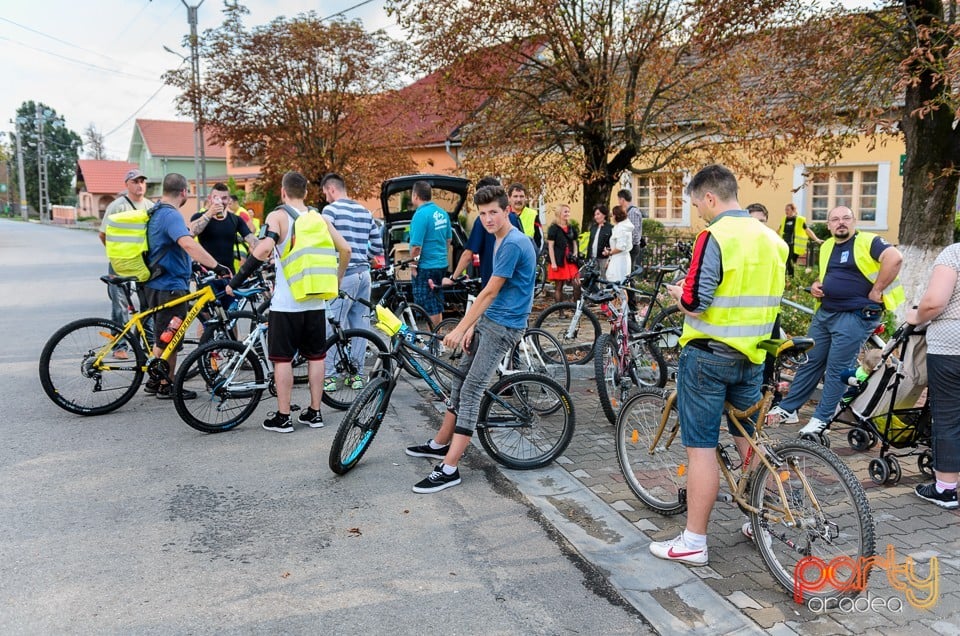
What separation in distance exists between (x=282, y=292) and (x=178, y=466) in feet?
4.99

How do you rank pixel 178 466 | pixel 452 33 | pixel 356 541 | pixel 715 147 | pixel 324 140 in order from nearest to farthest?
A: pixel 356 541 < pixel 178 466 < pixel 452 33 < pixel 715 147 < pixel 324 140

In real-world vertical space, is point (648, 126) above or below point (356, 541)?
above

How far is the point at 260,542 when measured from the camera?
433cm

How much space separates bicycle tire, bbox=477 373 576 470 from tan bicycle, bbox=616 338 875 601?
3.45 ft

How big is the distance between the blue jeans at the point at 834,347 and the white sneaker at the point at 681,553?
2.60 m

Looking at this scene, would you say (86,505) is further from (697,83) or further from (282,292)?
(697,83)

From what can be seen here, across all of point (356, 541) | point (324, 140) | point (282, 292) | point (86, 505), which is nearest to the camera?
point (356, 541)

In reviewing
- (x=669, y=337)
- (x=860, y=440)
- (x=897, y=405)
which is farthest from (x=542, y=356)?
(x=897, y=405)

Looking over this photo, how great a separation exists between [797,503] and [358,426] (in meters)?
2.88

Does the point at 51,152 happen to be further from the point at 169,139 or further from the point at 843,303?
the point at 843,303

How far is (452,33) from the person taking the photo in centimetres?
1176

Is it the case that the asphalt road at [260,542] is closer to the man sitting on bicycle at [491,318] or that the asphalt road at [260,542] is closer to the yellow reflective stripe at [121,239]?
the man sitting on bicycle at [491,318]

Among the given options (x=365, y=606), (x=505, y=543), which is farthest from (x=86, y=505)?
(x=505, y=543)

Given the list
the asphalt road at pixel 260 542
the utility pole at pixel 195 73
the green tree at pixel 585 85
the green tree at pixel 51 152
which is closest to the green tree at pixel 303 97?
the utility pole at pixel 195 73
